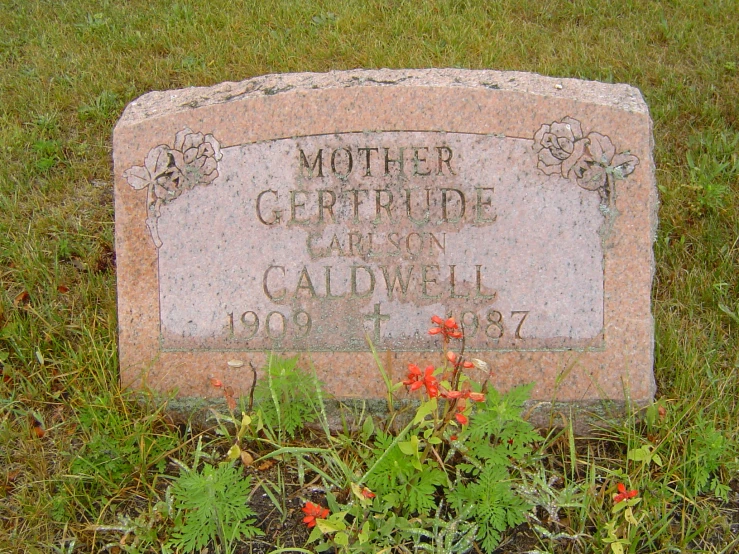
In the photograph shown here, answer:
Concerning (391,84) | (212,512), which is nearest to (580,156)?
(391,84)

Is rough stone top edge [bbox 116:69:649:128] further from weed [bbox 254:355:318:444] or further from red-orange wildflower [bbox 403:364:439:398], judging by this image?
red-orange wildflower [bbox 403:364:439:398]

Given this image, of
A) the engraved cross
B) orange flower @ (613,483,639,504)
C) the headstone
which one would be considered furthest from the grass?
the engraved cross

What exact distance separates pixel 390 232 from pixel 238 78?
2.00 m

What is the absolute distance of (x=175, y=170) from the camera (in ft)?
8.40

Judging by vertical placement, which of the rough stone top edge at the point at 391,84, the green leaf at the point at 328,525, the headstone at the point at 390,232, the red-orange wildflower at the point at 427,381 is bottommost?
the green leaf at the point at 328,525

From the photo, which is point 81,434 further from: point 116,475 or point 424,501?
point 424,501

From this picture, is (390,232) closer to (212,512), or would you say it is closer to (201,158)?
(201,158)

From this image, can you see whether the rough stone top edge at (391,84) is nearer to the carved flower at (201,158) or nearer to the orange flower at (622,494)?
the carved flower at (201,158)

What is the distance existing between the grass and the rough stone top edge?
2.90ft

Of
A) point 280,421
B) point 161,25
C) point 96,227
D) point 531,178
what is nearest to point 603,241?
point 531,178

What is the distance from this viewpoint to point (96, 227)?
3410 mm

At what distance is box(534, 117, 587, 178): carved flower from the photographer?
8.16 ft

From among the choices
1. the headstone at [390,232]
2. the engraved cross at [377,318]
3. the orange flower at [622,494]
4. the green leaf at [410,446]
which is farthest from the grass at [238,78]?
the engraved cross at [377,318]

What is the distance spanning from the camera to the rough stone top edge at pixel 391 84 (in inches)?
99.6
